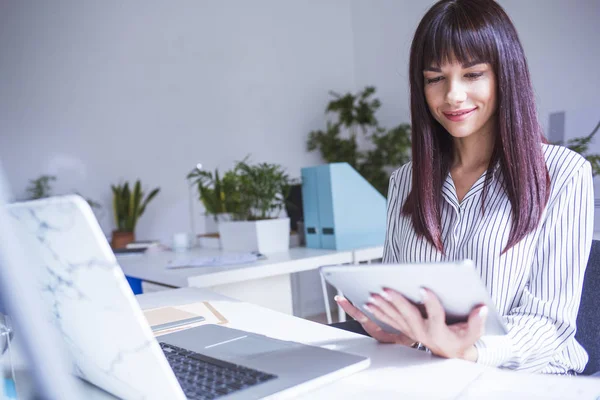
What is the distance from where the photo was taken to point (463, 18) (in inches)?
44.9

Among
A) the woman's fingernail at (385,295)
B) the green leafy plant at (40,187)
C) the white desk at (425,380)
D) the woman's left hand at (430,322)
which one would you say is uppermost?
the green leafy plant at (40,187)

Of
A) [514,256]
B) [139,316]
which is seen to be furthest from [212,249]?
[139,316]

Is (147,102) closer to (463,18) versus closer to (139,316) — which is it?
(463,18)

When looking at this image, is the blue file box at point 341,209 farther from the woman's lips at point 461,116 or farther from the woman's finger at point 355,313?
the woman's finger at point 355,313

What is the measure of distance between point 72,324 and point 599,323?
100 centimetres

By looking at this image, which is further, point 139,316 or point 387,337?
point 387,337

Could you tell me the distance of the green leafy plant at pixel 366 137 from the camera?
5332 millimetres

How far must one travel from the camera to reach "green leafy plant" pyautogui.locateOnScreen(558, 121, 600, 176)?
10.7 feet

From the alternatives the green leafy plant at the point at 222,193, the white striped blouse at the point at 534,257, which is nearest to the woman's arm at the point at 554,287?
the white striped blouse at the point at 534,257

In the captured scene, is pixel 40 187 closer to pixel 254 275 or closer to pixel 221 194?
pixel 221 194

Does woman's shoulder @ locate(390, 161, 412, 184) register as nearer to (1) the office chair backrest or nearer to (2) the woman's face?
(2) the woman's face

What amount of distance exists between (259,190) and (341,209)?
1.25 feet

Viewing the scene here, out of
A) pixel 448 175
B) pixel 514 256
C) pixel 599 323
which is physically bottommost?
pixel 599 323

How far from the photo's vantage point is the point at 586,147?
3.54 meters
